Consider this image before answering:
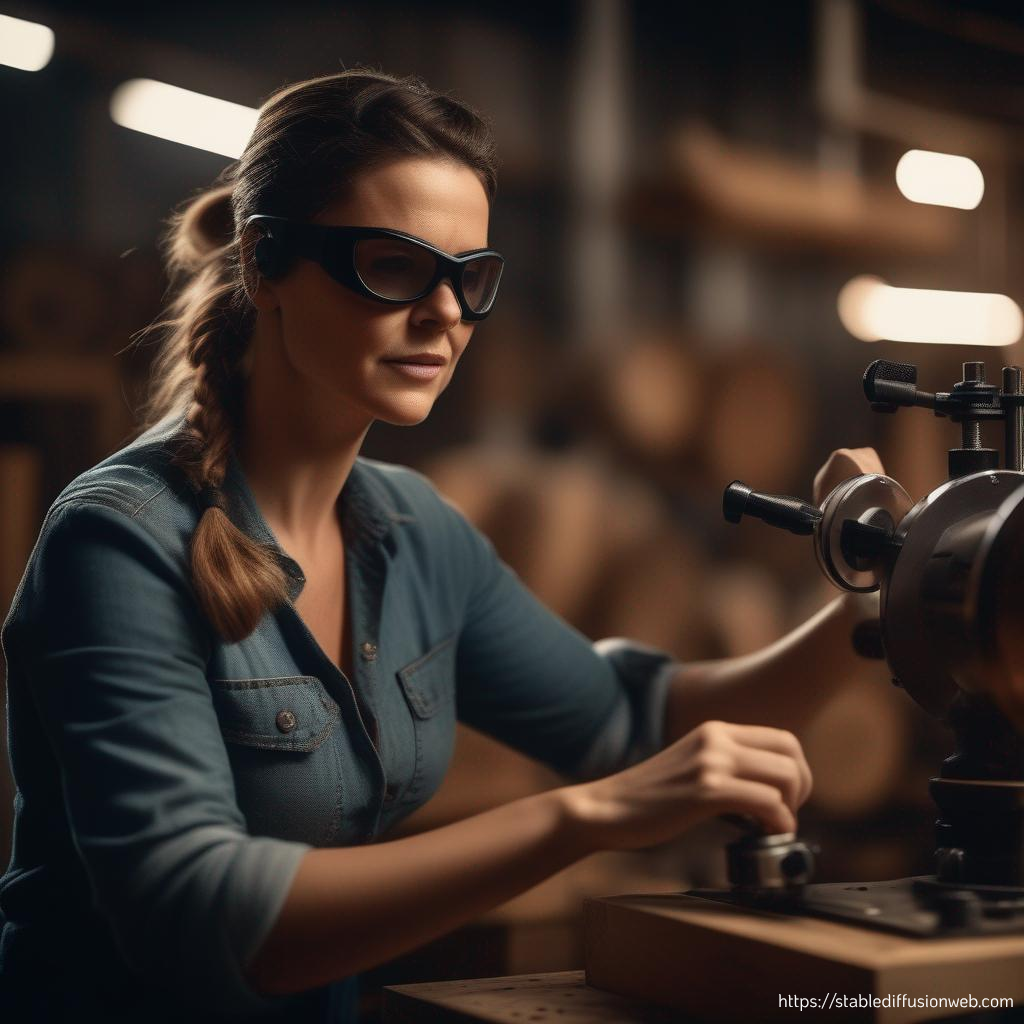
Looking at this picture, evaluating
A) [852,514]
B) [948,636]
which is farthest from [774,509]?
[948,636]

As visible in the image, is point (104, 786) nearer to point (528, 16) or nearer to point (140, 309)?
point (140, 309)

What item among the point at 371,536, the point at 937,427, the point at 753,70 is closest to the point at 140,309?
the point at 371,536

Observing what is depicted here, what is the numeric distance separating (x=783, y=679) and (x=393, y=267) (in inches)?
21.6

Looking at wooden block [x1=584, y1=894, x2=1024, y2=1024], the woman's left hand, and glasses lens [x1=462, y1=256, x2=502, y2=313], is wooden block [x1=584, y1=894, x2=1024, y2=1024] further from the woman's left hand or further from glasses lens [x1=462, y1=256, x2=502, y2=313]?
Result: glasses lens [x1=462, y1=256, x2=502, y2=313]

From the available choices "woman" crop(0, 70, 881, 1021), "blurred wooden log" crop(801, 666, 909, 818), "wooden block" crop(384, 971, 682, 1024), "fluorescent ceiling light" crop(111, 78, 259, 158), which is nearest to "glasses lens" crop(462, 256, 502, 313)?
"woman" crop(0, 70, 881, 1021)

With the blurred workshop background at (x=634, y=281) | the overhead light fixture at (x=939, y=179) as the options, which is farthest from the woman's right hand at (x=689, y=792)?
the overhead light fixture at (x=939, y=179)

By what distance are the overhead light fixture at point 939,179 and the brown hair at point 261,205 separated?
1436 millimetres

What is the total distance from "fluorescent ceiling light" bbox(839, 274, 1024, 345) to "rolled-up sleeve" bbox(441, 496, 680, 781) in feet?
4.00

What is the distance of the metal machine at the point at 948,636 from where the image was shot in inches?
33.3

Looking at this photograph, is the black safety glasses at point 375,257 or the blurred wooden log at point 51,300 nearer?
the black safety glasses at point 375,257

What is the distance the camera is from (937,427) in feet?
7.43

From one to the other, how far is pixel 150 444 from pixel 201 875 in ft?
1.26

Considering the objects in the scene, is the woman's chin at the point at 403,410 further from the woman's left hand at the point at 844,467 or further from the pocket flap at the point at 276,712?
the woman's left hand at the point at 844,467

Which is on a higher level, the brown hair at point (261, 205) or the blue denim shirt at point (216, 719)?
the brown hair at point (261, 205)
